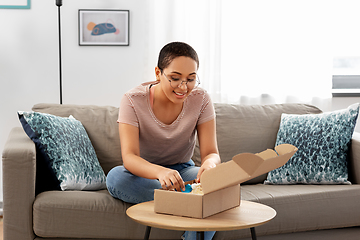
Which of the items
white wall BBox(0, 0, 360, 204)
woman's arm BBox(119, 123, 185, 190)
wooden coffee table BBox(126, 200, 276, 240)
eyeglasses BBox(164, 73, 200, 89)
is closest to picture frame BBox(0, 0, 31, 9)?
white wall BBox(0, 0, 360, 204)

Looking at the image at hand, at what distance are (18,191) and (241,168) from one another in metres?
0.98

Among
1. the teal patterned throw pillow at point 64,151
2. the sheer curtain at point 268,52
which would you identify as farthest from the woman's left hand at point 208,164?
the sheer curtain at point 268,52

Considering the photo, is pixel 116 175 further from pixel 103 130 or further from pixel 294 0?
pixel 294 0

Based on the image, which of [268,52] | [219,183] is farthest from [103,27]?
[219,183]

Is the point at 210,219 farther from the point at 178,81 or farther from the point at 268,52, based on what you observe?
the point at 268,52

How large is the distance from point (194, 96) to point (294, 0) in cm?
147

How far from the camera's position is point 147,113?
64.4 inches

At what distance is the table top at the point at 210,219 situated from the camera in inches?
41.6

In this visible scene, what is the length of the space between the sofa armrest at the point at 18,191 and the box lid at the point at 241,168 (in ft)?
2.71

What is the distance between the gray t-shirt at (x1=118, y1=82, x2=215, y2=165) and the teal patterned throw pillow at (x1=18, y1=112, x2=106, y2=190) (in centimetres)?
31

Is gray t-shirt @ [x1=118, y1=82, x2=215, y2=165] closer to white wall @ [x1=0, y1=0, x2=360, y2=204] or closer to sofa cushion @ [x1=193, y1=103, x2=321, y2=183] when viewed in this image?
sofa cushion @ [x1=193, y1=103, x2=321, y2=183]

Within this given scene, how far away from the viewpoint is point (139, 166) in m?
1.43

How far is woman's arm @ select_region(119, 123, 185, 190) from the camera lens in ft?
4.02

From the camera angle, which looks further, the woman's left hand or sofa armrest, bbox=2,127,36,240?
sofa armrest, bbox=2,127,36,240
